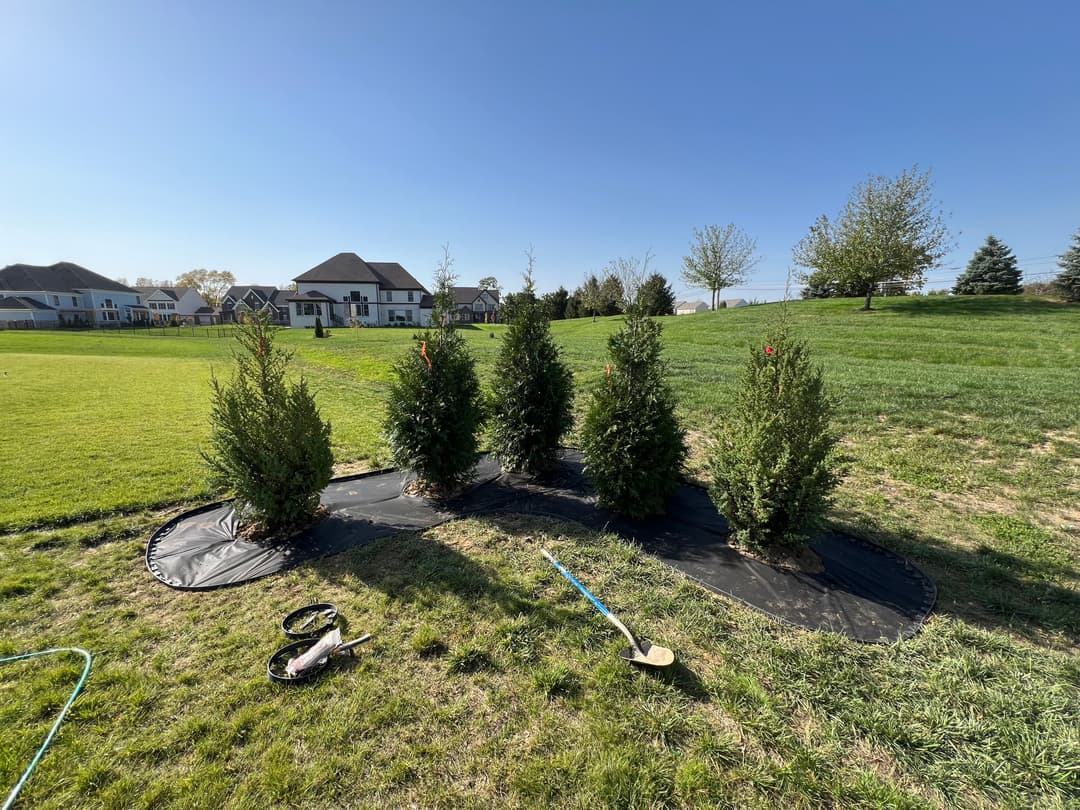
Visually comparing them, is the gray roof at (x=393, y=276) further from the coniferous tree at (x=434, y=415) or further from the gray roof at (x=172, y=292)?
the coniferous tree at (x=434, y=415)

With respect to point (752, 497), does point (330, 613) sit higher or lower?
lower

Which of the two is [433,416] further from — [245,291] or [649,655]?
[245,291]

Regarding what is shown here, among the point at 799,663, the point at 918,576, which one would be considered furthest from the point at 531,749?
the point at 918,576

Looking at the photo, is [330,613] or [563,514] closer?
[330,613]

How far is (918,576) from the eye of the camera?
3.63m

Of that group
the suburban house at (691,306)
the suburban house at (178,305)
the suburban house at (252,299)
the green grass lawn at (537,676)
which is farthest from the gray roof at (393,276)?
the green grass lawn at (537,676)

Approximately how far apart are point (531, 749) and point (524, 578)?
150cm

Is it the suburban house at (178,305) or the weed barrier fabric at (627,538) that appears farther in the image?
the suburban house at (178,305)

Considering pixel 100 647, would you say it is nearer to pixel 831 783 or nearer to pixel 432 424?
pixel 432 424

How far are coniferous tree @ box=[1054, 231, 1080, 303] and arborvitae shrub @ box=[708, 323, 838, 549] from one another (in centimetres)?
3170

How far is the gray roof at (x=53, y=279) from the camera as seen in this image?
1950 inches

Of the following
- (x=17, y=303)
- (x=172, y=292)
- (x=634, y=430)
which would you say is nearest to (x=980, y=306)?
(x=634, y=430)

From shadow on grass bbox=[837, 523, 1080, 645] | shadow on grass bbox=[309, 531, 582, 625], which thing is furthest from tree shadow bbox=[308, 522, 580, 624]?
shadow on grass bbox=[837, 523, 1080, 645]

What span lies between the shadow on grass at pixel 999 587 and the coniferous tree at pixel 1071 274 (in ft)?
99.7
